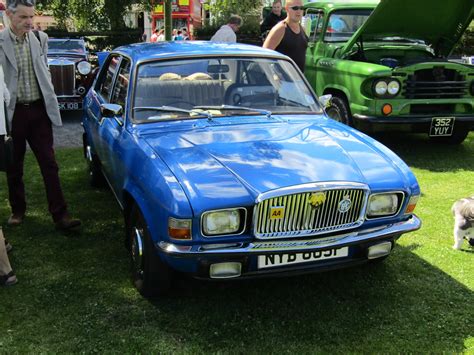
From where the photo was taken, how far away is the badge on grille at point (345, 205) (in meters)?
2.96

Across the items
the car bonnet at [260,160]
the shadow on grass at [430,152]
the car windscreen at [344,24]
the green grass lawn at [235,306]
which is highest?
the car windscreen at [344,24]

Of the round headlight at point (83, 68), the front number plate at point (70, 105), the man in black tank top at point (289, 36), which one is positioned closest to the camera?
the man in black tank top at point (289, 36)

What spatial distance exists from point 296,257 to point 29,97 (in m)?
2.66

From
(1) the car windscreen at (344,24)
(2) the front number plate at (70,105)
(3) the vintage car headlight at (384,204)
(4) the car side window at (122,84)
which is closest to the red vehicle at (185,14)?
(2) the front number plate at (70,105)

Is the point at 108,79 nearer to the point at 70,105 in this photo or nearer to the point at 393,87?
the point at 393,87

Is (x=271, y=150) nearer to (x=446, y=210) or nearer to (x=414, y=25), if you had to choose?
(x=446, y=210)

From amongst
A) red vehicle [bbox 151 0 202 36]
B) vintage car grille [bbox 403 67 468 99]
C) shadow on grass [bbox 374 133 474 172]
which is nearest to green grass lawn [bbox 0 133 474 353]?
shadow on grass [bbox 374 133 474 172]

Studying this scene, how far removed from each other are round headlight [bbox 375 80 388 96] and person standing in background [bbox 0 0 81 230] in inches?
166

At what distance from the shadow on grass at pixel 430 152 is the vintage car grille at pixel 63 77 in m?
Answer: 6.03

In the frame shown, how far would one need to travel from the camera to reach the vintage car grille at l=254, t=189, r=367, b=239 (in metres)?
2.81

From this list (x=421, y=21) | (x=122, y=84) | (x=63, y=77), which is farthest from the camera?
(x=63, y=77)

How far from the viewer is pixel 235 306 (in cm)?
331

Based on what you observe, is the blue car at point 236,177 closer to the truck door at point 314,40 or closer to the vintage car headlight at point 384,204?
the vintage car headlight at point 384,204

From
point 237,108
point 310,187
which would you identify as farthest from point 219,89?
point 310,187
